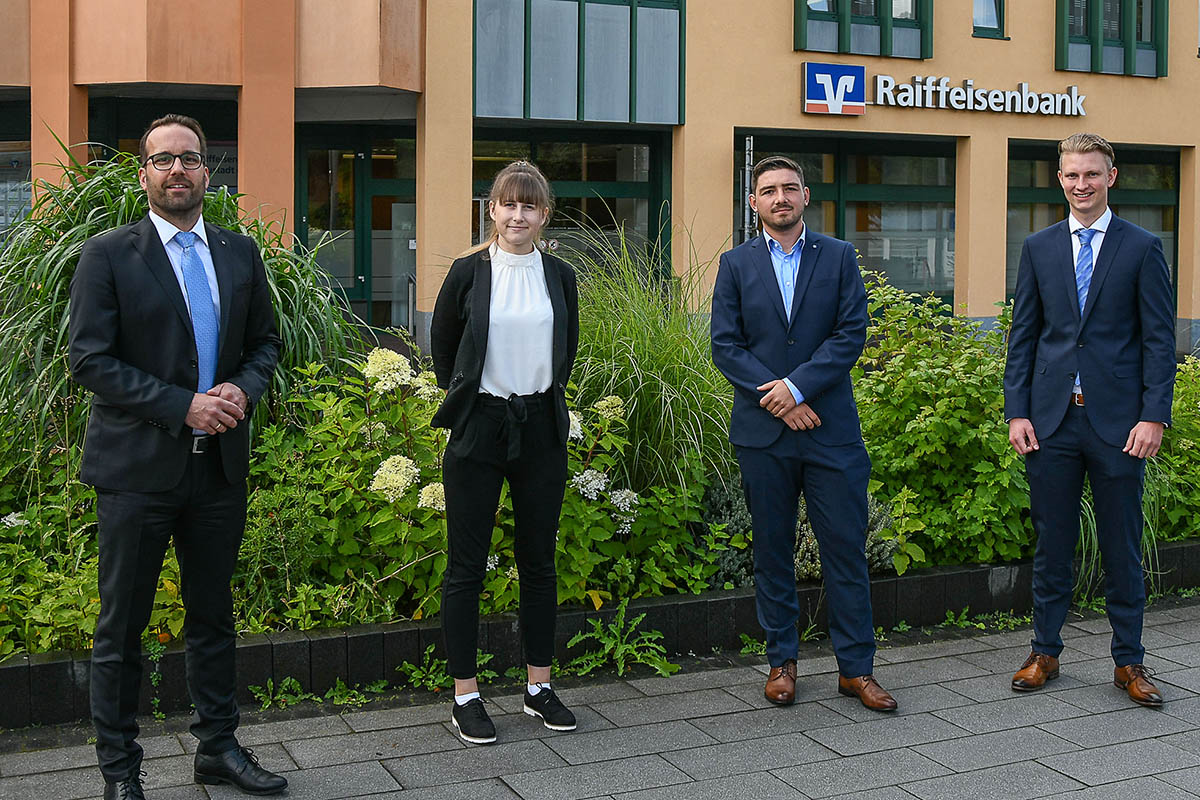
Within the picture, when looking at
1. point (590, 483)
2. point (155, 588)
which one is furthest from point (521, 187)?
point (155, 588)

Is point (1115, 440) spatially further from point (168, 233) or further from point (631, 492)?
point (168, 233)

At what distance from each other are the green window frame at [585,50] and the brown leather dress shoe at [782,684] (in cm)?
1556

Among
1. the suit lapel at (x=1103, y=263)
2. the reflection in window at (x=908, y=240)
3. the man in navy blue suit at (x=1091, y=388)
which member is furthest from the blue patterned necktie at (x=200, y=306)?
the reflection in window at (x=908, y=240)

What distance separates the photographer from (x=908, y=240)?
2486 centimetres

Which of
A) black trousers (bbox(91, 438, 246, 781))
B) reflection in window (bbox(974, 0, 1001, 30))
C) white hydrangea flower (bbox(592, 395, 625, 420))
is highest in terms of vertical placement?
reflection in window (bbox(974, 0, 1001, 30))

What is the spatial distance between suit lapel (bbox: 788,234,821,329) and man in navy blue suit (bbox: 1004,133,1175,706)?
→ 0.94 m

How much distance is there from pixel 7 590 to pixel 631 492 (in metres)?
2.59

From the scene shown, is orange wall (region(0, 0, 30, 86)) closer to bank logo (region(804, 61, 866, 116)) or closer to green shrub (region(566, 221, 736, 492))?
bank logo (region(804, 61, 866, 116))

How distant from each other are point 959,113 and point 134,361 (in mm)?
21090

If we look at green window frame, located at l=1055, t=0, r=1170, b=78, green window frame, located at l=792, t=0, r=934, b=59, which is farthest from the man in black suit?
green window frame, located at l=1055, t=0, r=1170, b=78

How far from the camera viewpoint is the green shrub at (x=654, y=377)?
21.0 feet

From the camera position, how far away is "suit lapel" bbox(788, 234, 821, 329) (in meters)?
5.36

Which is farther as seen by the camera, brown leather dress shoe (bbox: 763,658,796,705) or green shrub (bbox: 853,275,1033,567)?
green shrub (bbox: 853,275,1033,567)

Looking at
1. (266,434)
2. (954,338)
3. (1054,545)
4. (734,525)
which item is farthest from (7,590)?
(954,338)
